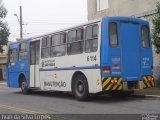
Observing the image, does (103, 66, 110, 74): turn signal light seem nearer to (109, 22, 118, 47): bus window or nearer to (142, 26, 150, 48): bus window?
(109, 22, 118, 47): bus window

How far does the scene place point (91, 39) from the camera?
600 inches

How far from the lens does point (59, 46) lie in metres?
17.4

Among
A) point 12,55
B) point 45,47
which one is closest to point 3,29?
point 12,55

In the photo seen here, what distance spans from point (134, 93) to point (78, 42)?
3.67 metres

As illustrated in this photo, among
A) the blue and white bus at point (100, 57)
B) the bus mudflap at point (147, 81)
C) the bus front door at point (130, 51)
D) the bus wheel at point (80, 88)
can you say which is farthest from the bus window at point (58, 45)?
the bus mudflap at point (147, 81)

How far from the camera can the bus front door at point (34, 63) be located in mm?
19531

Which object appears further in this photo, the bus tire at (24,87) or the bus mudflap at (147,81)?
the bus tire at (24,87)

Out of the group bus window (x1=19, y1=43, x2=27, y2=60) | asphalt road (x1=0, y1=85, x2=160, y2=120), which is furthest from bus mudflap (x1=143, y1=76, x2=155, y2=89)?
bus window (x1=19, y1=43, x2=27, y2=60)

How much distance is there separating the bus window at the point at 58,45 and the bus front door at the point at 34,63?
5.99 feet

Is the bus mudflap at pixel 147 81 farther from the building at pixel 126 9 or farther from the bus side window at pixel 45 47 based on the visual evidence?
the building at pixel 126 9

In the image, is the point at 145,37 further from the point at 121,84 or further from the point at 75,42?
the point at 75,42

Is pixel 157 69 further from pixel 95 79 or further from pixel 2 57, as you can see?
pixel 2 57

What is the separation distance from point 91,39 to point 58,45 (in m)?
2.67

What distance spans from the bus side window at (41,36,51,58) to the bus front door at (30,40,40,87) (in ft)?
2.52
